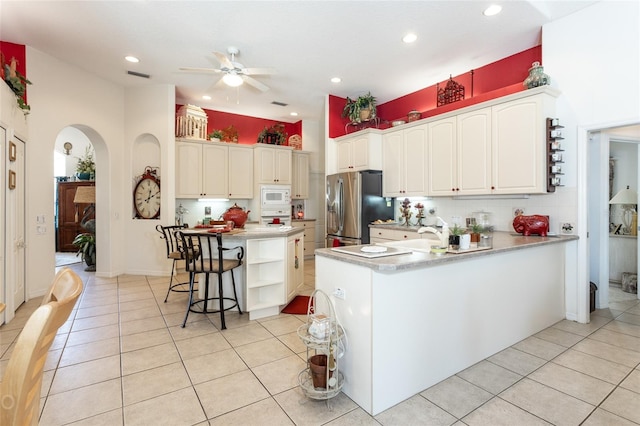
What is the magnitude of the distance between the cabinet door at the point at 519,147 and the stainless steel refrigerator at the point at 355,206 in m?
1.86

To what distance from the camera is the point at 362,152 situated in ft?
16.7

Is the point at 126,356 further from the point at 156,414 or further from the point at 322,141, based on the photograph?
the point at 322,141

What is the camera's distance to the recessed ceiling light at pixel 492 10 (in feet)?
10.00

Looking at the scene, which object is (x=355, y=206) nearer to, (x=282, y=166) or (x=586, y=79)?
(x=282, y=166)

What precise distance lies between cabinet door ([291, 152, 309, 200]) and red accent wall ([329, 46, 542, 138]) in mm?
1472

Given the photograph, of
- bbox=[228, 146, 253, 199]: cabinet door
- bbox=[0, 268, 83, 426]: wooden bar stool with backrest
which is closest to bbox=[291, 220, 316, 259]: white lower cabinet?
bbox=[228, 146, 253, 199]: cabinet door

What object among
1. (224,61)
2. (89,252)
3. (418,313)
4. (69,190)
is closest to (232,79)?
(224,61)

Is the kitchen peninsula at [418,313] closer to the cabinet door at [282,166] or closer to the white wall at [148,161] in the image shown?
the white wall at [148,161]

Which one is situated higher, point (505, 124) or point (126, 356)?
point (505, 124)

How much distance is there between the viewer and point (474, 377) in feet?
7.30

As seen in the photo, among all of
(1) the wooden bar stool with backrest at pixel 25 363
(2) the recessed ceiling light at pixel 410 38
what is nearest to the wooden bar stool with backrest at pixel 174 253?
(1) the wooden bar stool with backrest at pixel 25 363

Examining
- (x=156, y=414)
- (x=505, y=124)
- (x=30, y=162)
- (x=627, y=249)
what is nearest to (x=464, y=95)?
(x=505, y=124)

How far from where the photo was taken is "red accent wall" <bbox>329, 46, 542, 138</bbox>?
12.7 feet

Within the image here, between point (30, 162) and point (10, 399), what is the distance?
14.5 feet
